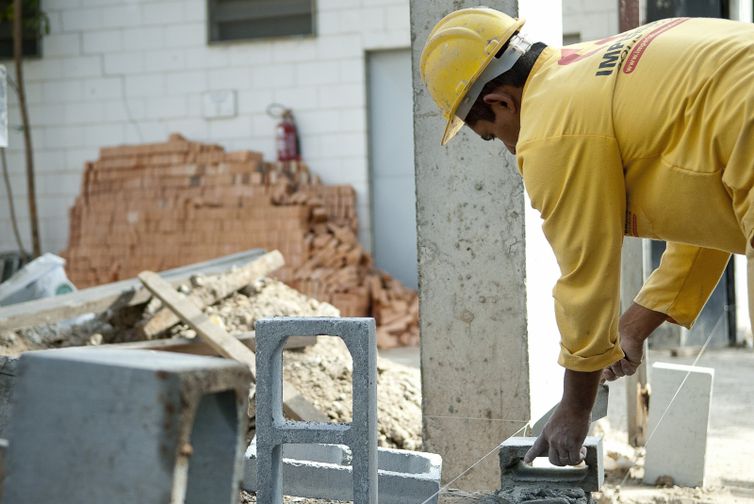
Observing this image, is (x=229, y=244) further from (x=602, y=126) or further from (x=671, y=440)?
(x=602, y=126)

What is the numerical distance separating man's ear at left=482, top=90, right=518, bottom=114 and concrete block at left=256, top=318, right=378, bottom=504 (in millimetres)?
744

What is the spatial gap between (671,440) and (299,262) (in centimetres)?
588

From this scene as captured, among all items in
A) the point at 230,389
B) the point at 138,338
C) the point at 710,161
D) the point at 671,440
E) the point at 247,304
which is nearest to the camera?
the point at 230,389

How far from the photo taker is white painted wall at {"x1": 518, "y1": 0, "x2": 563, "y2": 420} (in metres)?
4.18

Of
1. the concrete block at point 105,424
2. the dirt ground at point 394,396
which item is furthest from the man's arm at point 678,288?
the concrete block at point 105,424

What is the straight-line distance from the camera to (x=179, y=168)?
11125 millimetres

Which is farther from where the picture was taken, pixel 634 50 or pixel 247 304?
pixel 247 304

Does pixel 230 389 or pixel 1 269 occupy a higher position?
pixel 230 389

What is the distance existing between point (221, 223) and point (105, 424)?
29.8ft

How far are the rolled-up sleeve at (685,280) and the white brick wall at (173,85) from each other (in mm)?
7833

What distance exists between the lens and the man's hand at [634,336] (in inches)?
127

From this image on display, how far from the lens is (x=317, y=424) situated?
3021 millimetres

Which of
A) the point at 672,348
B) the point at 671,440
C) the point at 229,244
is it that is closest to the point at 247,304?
the point at 671,440

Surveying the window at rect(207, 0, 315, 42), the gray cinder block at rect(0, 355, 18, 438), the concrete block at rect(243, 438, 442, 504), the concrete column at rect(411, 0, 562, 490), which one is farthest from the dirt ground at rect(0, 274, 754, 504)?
the window at rect(207, 0, 315, 42)
